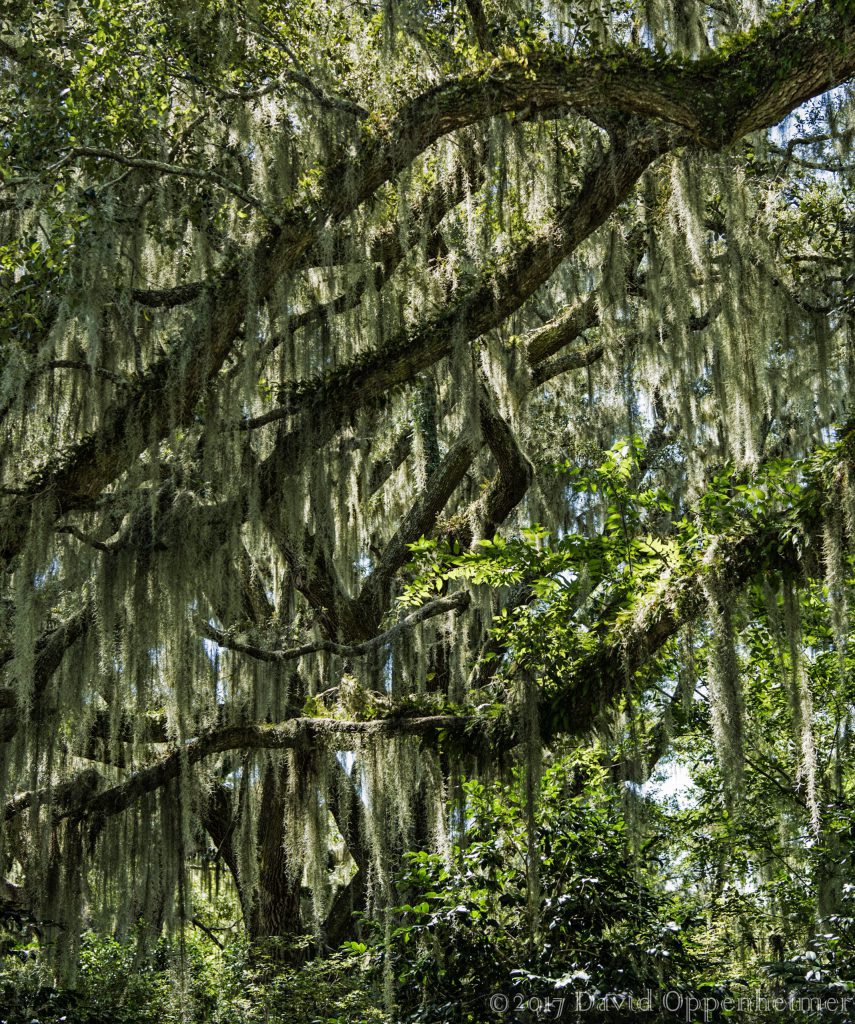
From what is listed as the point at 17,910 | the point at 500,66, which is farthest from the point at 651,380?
the point at 17,910

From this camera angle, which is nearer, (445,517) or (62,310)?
(62,310)

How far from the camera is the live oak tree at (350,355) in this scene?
5352mm

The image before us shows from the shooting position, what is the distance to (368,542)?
9617 millimetres

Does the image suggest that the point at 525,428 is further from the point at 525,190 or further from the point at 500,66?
the point at 500,66

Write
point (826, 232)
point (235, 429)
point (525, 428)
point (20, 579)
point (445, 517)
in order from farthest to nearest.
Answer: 1. point (445, 517)
2. point (525, 428)
3. point (826, 232)
4. point (235, 429)
5. point (20, 579)

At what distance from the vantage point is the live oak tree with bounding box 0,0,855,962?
211 inches

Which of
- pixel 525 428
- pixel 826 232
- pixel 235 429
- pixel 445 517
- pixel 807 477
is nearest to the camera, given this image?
pixel 807 477

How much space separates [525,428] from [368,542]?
2.09 meters

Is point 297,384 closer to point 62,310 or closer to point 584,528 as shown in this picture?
point 62,310

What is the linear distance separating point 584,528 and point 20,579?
554 centimetres

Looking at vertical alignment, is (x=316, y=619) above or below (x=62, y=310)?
below

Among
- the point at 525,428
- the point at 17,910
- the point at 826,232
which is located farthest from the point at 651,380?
the point at 17,910

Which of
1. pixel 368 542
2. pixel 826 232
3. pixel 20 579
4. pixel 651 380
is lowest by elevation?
pixel 20 579

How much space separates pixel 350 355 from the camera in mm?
6801
